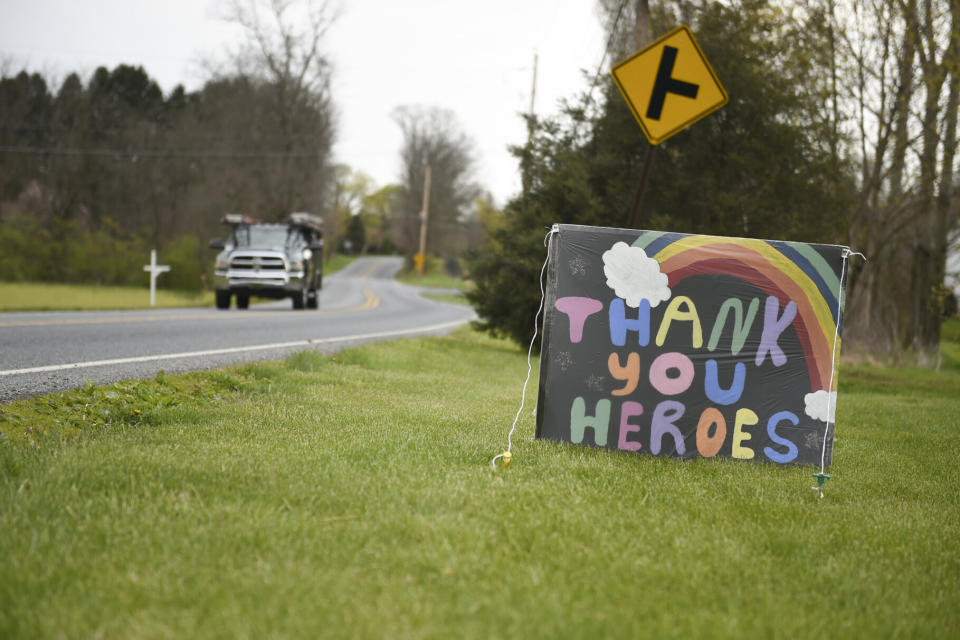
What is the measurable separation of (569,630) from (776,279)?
3.28 metres

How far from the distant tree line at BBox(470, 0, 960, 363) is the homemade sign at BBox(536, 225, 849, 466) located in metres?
8.12

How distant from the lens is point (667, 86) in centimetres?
721

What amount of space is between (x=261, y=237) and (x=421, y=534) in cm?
1996

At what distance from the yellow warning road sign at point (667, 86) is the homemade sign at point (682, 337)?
8.86 feet

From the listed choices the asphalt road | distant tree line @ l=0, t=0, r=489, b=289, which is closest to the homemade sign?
the asphalt road

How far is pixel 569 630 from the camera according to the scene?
7.75ft

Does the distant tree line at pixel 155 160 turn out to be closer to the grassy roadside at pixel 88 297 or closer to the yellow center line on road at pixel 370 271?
the grassy roadside at pixel 88 297

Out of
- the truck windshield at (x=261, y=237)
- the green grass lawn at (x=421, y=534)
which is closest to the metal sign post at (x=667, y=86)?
the green grass lawn at (x=421, y=534)

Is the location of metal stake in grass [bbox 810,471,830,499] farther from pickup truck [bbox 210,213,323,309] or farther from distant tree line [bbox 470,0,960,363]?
pickup truck [bbox 210,213,323,309]

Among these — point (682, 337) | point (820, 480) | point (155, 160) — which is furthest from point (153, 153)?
point (820, 480)

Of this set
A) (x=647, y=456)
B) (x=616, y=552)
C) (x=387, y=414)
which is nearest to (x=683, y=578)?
(x=616, y=552)

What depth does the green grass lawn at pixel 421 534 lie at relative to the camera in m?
2.43

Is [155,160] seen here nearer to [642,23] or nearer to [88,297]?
[88,297]

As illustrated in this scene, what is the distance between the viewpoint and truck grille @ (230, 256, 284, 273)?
21.4 meters
